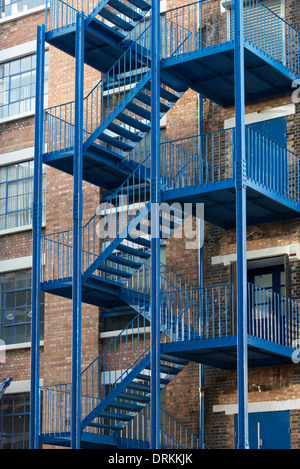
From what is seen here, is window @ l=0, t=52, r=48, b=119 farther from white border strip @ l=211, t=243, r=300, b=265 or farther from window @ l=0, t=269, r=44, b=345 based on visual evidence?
white border strip @ l=211, t=243, r=300, b=265

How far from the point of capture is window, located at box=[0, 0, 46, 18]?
2425cm

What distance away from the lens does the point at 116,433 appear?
18766 millimetres

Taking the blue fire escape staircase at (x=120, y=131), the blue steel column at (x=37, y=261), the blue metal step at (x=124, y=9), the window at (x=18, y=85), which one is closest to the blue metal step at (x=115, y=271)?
Answer: the blue steel column at (x=37, y=261)

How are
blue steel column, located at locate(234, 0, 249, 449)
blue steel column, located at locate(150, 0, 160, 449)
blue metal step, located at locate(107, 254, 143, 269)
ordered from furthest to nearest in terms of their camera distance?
blue metal step, located at locate(107, 254, 143, 269)
blue steel column, located at locate(150, 0, 160, 449)
blue steel column, located at locate(234, 0, 249, 449)

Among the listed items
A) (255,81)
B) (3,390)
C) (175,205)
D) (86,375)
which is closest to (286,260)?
(175,205)

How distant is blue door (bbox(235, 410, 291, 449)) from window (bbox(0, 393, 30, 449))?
562 centimetres

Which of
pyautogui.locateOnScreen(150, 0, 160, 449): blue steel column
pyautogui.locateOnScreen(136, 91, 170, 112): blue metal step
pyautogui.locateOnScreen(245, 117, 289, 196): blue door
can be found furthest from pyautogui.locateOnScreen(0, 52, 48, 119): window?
pyautogui.locateOnScreen(245, 117, 289, 196): blue door

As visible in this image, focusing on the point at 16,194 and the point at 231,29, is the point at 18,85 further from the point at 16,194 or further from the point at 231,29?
the point at 231,29

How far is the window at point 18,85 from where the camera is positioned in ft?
77.5

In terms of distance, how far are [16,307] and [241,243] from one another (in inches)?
305

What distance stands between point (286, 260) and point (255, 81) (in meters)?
3.53

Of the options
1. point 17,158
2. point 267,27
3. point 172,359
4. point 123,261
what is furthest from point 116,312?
point 267,27

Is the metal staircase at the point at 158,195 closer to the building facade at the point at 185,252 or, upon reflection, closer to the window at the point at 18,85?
the building facade at the point at 185,252

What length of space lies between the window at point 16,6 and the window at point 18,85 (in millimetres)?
1360
